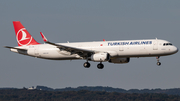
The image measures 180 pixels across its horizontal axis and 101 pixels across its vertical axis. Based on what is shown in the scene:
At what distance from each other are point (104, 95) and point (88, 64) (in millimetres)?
123187

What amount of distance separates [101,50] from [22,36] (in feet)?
65.2

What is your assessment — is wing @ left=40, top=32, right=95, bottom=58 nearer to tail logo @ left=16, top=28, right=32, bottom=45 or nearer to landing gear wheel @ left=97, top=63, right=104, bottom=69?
landing gear wheel @ left=97, top=63, right=104, bottom=69

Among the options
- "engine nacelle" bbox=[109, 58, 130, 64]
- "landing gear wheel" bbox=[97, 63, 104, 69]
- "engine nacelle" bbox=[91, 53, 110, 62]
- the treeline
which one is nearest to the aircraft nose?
"engine nacelle" bbox=[109, 58, 130, 64]

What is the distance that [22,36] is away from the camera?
77875 millimetres

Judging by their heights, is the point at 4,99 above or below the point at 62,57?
below

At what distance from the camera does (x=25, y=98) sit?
17350 centimetres

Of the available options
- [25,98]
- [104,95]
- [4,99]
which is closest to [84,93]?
[104,95]

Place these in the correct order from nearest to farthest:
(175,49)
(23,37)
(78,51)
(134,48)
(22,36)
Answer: (134,48) < (175,49) < (78,51) < (23,37) < (22,36)

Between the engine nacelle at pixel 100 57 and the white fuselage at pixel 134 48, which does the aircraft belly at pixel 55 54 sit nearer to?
the white fuselage at pixel 134 48

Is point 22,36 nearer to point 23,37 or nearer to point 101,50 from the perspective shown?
point 23,37

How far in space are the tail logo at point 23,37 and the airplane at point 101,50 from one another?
0.50 metres

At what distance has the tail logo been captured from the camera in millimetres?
77000

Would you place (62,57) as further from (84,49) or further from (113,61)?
(113,61)

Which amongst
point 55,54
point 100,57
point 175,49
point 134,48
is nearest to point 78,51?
point 100,57
